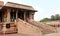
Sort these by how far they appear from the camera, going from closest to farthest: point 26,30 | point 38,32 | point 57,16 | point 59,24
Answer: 1. point 38,32
2. point 26,30
3. point 59,24
4. point 57,16

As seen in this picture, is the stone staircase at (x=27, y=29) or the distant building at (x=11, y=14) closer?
the stone staircase at (x=27, y=29)

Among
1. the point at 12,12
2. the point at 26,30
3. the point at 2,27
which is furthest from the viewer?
the point at 12,12

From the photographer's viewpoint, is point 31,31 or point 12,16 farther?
point 12,16

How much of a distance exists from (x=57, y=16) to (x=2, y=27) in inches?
1494

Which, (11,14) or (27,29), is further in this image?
(11,14)

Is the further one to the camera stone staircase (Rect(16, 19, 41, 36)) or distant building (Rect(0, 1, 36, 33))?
distant building (Rect(0, 1, 36, 33))

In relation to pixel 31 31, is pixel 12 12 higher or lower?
higher

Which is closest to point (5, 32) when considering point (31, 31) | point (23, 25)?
point (23, 25)

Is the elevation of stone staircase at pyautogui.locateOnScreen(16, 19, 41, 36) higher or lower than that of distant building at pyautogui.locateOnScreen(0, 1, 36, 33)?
Answer: lower

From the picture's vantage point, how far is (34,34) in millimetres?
21156

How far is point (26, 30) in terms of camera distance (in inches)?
879

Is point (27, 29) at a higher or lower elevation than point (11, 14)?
lower

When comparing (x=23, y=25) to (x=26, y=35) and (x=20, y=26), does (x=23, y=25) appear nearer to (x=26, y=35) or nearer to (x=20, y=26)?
(x=20, y=26)

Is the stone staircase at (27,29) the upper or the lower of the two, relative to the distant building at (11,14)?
lower
